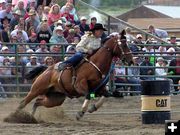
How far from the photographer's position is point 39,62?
1784 cm

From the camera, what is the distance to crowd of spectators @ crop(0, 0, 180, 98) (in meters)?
17.4

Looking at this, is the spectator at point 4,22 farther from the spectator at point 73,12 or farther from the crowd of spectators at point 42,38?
the spectator at point 73,12

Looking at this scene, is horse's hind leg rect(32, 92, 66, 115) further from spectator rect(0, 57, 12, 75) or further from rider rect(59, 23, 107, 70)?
spectator rect(0, 57, 12, 75)

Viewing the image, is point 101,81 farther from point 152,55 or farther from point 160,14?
point 160,14

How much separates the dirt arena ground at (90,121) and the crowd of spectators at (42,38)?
Result: 3.11ft

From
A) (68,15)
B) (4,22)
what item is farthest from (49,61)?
(68,15)

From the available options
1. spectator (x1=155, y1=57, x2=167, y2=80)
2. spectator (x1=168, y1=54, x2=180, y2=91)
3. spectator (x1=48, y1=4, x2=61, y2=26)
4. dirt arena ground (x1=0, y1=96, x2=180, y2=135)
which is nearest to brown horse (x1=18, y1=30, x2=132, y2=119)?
dirt arena ground (x1=0, y1=96, x2=180, y2=135)

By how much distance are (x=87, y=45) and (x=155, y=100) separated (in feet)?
7.12

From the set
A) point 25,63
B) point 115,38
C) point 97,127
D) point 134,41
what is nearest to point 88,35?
point 115,38

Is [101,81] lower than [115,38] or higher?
lower

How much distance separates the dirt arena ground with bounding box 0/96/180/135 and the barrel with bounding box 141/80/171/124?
0.93 ft

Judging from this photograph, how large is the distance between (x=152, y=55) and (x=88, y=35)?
4.21 metres

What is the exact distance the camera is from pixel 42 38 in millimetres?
18312

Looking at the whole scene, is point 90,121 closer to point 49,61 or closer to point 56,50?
point 49,61
